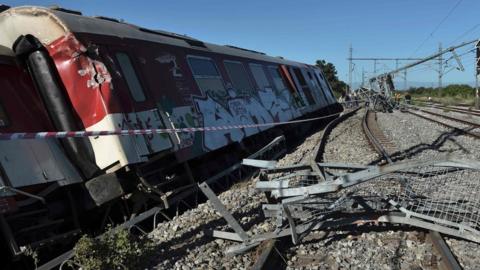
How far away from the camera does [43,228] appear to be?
21.5 ft

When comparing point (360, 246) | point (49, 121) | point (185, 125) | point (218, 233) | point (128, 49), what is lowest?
point (360, 246)

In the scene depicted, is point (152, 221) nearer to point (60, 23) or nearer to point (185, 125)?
point (185, 125)

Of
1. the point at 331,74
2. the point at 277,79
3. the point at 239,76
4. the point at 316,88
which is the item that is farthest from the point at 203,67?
the point at 331,74

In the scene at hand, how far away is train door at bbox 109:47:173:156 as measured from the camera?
7.43 m

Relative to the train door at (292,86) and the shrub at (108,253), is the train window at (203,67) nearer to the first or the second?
the shrub at (108,253)

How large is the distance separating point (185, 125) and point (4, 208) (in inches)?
154

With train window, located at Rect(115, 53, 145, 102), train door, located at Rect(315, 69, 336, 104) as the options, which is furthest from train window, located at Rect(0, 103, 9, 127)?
train door, located at Rect(315, 69, 336, 104)

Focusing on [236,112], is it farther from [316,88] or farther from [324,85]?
[324,85]

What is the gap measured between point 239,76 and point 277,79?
12.9 ft

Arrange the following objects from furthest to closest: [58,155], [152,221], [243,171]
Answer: [243,171] < [152,221] < [58,155]

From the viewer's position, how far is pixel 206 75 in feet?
36.0

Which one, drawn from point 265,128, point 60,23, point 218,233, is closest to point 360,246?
point 218,233

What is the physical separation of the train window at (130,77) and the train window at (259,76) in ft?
21.7

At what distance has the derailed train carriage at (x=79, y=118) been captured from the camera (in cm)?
643
